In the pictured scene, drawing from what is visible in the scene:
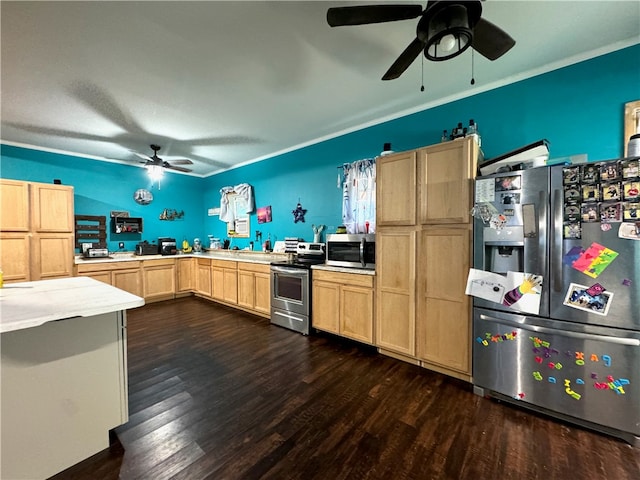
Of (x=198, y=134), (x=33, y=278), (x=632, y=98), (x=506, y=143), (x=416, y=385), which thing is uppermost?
(x=198, y=134)

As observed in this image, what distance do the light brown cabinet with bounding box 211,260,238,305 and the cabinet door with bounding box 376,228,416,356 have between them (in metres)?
2.69

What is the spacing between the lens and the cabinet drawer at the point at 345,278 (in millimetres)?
2908

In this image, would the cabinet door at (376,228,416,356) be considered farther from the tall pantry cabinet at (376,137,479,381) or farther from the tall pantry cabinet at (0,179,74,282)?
the tall pantry cabinet at (0,179,74,282)

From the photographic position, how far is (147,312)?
435 centimetres

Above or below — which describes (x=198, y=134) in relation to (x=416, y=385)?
above

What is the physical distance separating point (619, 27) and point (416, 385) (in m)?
3.16

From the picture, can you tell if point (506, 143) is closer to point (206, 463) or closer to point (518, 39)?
point (518, 39)

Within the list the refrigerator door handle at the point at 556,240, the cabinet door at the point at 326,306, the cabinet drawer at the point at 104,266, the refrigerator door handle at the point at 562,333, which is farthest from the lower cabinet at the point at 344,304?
the cabinet drawer at the point at 104,266

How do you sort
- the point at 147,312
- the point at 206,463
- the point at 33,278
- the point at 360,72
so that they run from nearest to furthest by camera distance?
the point at 206,463 → the point at 360,72 → the point at 33,278 → the point at 147,312

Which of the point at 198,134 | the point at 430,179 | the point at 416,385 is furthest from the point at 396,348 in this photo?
the point at 198,134

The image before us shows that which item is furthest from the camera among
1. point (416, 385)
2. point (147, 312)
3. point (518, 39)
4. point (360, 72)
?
point (147, 312)

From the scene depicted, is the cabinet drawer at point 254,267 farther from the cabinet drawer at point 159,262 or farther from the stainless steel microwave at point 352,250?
the cabinet drawer at point 159,262

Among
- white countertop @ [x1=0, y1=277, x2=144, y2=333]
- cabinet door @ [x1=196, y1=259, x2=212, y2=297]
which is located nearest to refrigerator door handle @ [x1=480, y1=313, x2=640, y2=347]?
white countertop @ [x1=0, y1=277, x2=144, y2=333]

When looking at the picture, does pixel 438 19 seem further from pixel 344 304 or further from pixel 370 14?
pixel 344 304
